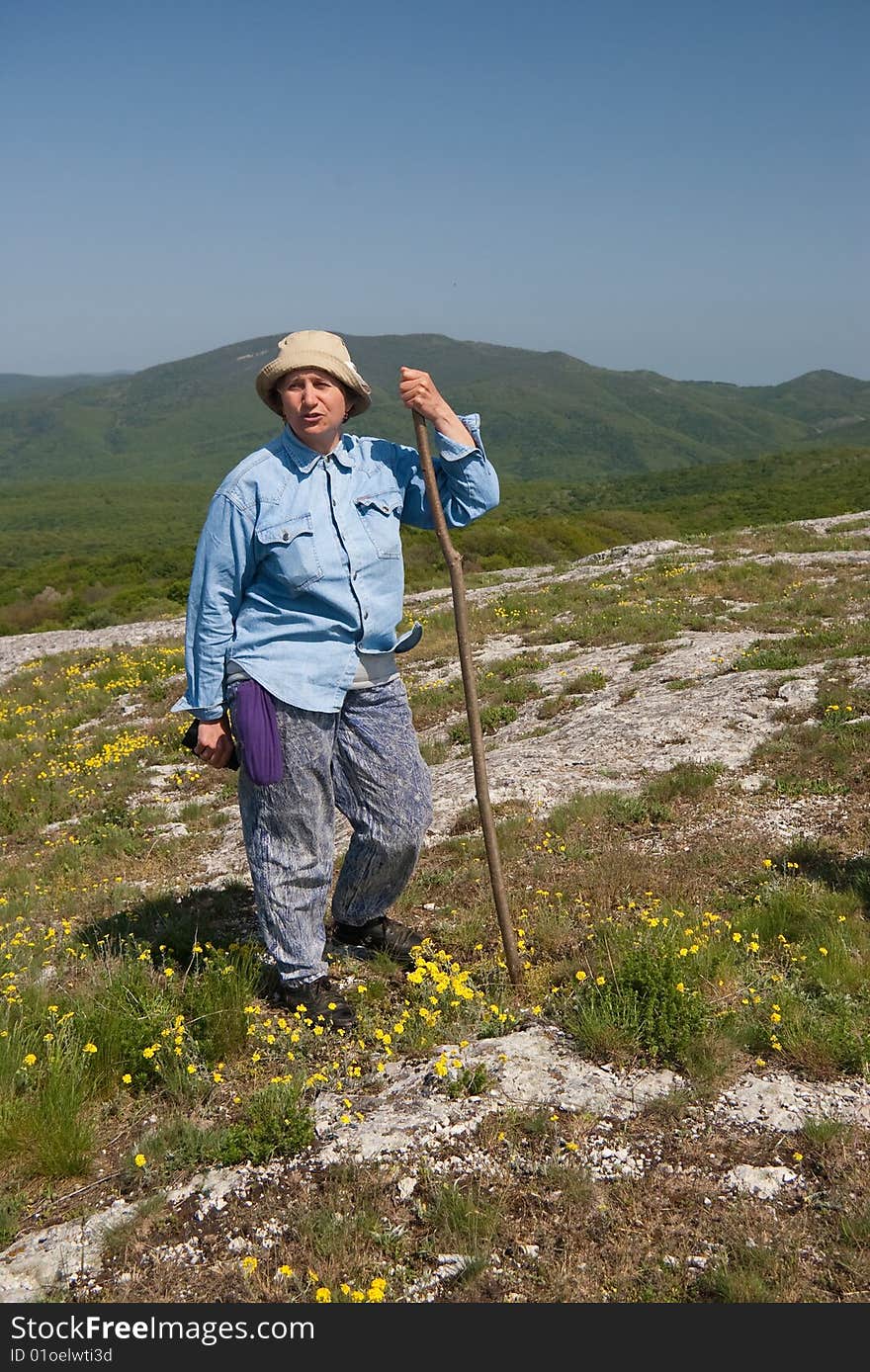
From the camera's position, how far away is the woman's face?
169 inches

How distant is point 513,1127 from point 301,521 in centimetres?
276

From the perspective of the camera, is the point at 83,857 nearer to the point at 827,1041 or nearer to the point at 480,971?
the point at 480,971

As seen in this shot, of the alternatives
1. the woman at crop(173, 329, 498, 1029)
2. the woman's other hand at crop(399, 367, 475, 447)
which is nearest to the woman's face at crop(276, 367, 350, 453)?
the woman at crop(173, 329, 498, 1029)

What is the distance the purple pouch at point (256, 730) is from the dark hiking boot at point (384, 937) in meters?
1.42

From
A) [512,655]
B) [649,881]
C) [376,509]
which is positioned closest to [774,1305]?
[649,881]

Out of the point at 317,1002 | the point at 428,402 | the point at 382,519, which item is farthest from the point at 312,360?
the point at 317,1002

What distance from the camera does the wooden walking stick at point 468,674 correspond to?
4.38 m

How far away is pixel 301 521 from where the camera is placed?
4.32 metres

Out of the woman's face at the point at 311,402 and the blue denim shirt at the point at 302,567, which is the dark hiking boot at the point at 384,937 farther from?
the woman's face at the point at 311,402

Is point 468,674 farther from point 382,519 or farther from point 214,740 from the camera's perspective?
point 214,740

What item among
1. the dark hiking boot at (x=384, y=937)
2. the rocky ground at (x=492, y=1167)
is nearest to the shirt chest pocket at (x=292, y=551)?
the dark hiking boot at (x=384, y=937)

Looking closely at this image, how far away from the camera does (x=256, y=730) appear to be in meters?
4.33

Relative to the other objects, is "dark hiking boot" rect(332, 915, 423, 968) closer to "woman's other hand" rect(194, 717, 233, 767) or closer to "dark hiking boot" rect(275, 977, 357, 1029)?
"dark hiking boot" rect(275, 977, 357, 1029)

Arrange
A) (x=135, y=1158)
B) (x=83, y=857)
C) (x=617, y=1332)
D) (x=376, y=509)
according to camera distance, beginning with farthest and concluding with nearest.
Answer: (x=83, y=857), (x=376, y=509), (x=135, y=1158), (x=617, y=1332)
